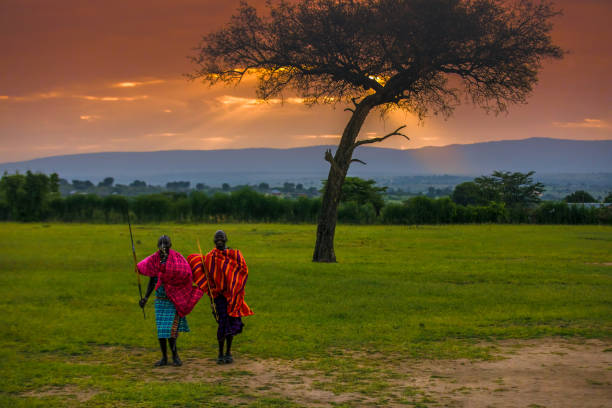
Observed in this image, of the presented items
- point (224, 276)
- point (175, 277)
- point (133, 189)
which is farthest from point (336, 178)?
point (133, 189)

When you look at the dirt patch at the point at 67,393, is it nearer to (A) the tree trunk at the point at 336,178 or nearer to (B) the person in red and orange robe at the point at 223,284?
(B) the person in red and orange robe at the point at 223,284

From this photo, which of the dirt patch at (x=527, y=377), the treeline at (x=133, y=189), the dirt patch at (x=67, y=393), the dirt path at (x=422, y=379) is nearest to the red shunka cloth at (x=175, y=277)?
the dirt path at (x=422, y=379)

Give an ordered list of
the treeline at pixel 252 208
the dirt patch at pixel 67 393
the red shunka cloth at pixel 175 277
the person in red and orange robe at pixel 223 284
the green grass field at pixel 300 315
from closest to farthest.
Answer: the dirt patch at pixel 67 393 → the green grass field at pixel 300 315 → the red shunka cloth at pixel 175 277 → the person in red and orange robe at pixel 223 284 → the treeline at pixel 252 208

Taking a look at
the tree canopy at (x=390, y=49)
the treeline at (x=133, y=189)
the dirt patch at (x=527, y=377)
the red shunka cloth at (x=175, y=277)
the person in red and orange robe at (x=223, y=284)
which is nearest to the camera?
the dirt patch at (x=527, y=377)

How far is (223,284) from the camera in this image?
34.5 ft

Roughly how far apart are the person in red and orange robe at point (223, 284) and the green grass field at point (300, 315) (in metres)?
0.53

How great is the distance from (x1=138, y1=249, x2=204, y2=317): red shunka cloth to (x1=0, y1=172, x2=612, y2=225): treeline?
41.1 metres

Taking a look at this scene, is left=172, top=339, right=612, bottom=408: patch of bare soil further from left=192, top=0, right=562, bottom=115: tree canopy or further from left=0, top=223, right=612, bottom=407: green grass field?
left=192, top=0, right=562, bottom=115: tree canopy

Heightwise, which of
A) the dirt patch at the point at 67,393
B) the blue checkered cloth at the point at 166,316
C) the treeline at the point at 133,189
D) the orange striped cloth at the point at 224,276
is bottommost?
the dirt patch at the point at 67,393

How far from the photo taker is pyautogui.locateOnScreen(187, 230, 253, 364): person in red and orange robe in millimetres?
10508

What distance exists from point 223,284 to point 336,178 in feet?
46.9

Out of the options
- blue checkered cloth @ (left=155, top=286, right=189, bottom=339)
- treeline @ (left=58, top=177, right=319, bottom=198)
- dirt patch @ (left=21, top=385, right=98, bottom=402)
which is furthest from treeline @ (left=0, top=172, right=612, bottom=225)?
dirt patch @ (left=21, top=385, right=98, bottom=402)

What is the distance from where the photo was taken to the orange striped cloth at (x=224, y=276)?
415 inches

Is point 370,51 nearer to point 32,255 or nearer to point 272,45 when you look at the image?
point 272,45
